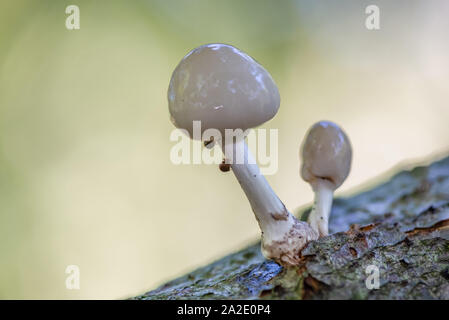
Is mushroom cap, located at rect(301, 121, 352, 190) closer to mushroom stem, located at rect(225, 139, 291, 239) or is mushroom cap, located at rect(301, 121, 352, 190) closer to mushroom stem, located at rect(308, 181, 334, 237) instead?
mushroom stem, located at rect(308, 181, 334, 237)

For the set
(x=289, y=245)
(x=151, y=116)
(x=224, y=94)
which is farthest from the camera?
(x=151, y=116)

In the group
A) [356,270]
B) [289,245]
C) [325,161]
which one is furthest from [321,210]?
[356,270]

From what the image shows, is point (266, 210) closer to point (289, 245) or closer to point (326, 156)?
point (289, 245)

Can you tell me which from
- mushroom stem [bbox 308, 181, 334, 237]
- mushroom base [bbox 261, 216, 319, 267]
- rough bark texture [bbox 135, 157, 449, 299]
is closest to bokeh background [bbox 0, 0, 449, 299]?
mushroom stem [bbox 308, 181, 334, 237]

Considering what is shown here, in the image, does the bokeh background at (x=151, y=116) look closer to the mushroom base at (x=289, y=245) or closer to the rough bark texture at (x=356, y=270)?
the rough bark texture at (x=356, y=270)

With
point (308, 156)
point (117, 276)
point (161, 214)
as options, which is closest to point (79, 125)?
point (161, 214)

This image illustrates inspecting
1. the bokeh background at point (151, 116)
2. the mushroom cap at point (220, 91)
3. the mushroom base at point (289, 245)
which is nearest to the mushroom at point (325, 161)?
the mushroom base at point (289, 245)
